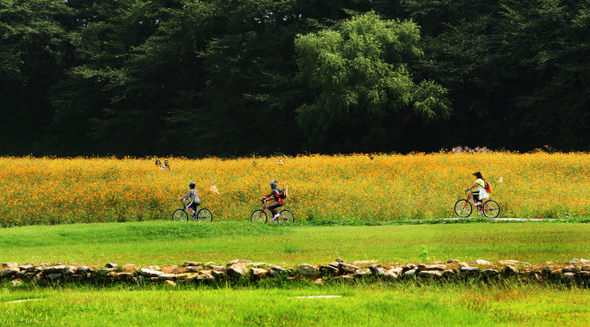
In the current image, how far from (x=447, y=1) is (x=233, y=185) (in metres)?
35.0

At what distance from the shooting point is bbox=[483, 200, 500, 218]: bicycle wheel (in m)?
20.2

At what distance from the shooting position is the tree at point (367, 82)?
139 ft

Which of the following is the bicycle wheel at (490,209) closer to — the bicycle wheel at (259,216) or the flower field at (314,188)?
the flower field at (314,188)

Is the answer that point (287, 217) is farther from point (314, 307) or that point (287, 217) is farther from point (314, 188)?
point (314, 307)

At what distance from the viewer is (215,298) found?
8.92 metres

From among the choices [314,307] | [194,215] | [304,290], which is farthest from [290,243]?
[314,307]

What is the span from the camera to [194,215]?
19.7 meters

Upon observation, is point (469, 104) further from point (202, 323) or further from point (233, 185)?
Result: point (202, 323)

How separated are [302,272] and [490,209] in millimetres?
12095

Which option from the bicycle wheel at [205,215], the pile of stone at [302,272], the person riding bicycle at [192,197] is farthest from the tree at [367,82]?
the pile of stone at [302,272]

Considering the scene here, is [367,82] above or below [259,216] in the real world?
above

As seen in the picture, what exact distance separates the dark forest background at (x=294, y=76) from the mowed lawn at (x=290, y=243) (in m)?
26.2

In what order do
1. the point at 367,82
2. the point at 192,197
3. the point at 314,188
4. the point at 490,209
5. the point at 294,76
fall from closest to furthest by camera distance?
the point at 192,197, the point at 490,209, the point at 314,188, the point at 367,82, the point at 294,76

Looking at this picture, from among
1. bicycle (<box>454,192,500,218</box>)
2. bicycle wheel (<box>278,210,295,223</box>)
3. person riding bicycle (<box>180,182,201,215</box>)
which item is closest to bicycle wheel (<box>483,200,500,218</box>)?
bicycle (<box>454,192,500,218</box>)
